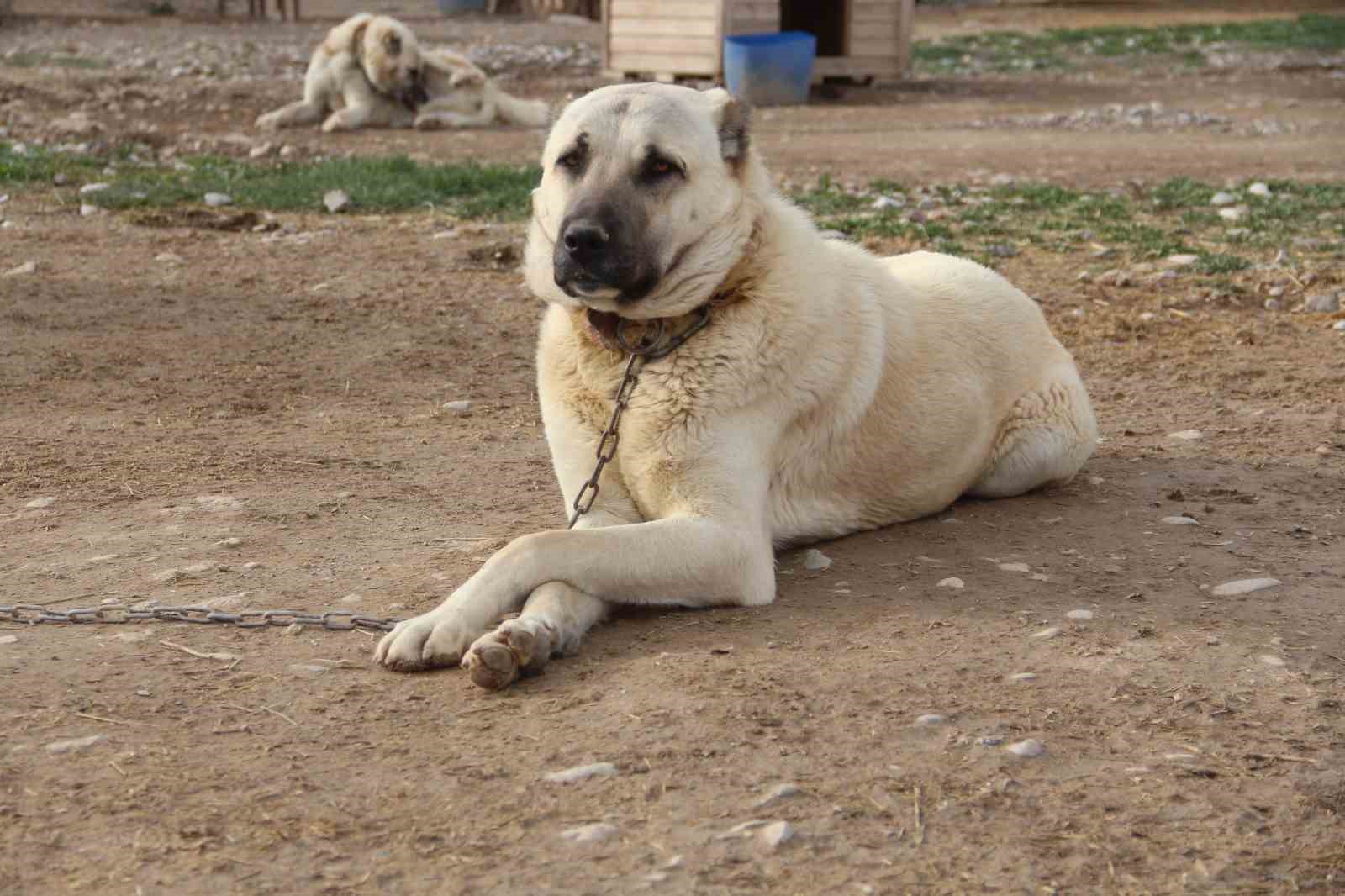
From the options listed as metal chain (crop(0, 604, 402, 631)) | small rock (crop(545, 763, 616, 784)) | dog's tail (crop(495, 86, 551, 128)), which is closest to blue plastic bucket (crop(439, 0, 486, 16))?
dog's tail (crop(495, 86, 551, 128))

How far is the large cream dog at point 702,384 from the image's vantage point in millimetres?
3609

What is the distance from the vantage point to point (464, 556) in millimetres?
4113

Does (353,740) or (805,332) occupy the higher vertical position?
(805,332)

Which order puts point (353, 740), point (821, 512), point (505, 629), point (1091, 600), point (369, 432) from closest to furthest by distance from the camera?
1. point (353, 740)
2. point (505, 629)
3. point (1091, 600)
4. point (821, 512)
5. point (369, 432)

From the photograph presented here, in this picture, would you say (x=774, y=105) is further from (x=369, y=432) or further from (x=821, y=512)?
(x=821, y=512)

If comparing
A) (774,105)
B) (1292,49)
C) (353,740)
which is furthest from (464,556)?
(1292,49)

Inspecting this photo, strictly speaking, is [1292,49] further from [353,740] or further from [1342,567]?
[353,740]

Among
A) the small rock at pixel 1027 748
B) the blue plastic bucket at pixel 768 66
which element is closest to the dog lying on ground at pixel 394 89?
the blue plastic bucket at pixel 768 66

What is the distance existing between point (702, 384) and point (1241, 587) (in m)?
1.43

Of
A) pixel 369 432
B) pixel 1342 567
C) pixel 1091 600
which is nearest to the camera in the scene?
pixel 1091 600

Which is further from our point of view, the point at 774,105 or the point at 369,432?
the point at 774,105

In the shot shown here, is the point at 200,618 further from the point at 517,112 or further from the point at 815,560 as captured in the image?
the point at 517,112

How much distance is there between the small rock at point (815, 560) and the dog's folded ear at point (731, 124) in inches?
41.9

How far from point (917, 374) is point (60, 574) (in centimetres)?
237
